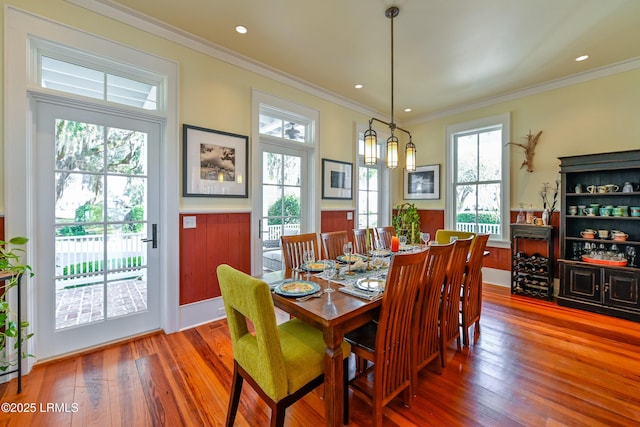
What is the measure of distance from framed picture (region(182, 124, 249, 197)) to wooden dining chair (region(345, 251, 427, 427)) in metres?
2.10

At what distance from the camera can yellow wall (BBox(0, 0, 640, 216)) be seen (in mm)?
2414

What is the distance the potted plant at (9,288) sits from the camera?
174 centimetres

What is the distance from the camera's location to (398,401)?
1751 mm

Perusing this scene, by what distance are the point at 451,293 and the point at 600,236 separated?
8.59 feet

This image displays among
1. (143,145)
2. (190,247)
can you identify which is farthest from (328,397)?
(143,145)

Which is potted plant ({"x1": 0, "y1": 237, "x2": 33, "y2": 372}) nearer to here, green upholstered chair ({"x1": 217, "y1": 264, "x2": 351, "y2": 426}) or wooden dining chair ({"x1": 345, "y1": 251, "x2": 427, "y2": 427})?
green upholstered chair ({"x1": 217, "y1": 264, "x2": 351, "y2": 426})

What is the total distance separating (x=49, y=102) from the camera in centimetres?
212

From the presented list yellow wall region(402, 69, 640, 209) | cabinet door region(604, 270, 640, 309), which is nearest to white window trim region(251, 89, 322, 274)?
yellow wall region(402, 69, 640, 209)

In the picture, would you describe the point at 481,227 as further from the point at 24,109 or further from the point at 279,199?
the point at 24,109

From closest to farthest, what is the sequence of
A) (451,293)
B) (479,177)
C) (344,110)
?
1. (451,293)
2. (344,110)
3. (479,177)

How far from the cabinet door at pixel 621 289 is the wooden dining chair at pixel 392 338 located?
3.03 metres

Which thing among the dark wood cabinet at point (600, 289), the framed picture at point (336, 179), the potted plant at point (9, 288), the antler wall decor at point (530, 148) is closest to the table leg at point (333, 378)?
the potted plant at point (9, 288)

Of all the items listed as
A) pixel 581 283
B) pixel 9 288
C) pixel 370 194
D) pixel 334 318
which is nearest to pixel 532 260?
pixel 581 283

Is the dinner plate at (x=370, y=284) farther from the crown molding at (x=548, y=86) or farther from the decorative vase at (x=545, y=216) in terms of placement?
the crown molding at (x=548, y=86)
